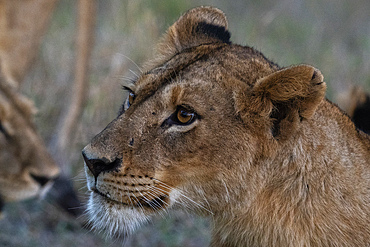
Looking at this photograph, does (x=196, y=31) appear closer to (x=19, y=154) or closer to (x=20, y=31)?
(x=19, y=154)

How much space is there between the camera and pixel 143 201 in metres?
2.37

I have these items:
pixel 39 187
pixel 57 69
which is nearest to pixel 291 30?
pixel 57 69

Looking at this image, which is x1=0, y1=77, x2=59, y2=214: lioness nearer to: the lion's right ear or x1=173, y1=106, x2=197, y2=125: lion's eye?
the lion's right ear

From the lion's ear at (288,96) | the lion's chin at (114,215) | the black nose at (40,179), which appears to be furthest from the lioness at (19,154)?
the lion's ear at (288,96)

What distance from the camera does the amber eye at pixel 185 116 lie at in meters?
2.31

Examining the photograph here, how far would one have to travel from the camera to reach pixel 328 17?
10.4 meters

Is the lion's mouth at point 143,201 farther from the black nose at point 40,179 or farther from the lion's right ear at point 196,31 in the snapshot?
the black nose at point 40,179

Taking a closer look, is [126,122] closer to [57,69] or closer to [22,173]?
[22,173]

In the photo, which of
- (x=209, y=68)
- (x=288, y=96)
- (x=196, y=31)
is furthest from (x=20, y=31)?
(x=288, y=96)

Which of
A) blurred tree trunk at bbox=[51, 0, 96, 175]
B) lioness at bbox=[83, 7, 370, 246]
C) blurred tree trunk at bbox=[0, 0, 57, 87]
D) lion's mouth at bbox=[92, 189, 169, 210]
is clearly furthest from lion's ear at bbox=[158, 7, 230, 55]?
blurred tree trunk at bbox=[51, 0, 96, 175]

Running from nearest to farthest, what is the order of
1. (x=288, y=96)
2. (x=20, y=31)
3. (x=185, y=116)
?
(x=288, y=96), (x=185, y=116), (x=20, y=31)

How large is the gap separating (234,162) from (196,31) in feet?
2.96

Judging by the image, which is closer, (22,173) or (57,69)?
(22,173)

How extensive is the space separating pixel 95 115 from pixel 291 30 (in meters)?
4.35
